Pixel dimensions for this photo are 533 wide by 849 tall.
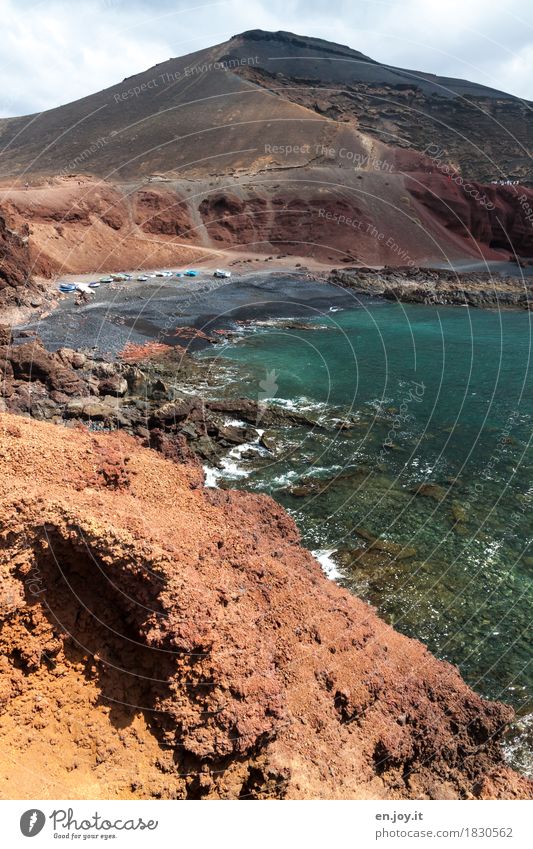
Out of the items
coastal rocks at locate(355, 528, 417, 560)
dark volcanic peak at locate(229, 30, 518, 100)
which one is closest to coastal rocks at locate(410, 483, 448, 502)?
coastal rocks at locate(355, 528, 417, 560)

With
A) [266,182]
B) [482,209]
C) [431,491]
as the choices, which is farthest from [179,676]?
[482,209]

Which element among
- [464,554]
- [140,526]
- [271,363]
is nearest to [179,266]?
[271,363]

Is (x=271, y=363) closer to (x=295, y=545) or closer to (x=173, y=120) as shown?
(x=295, y=545)

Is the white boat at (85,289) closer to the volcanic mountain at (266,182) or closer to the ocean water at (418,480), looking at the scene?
the volcanic mountain at (266,182)

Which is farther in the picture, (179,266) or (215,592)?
(179,266)

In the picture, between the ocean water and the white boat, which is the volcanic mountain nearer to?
the white boat

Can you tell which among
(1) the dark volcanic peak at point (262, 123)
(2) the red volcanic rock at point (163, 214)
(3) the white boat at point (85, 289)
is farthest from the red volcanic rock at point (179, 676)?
(1) the dark volcanic peak at point (262, 123)
